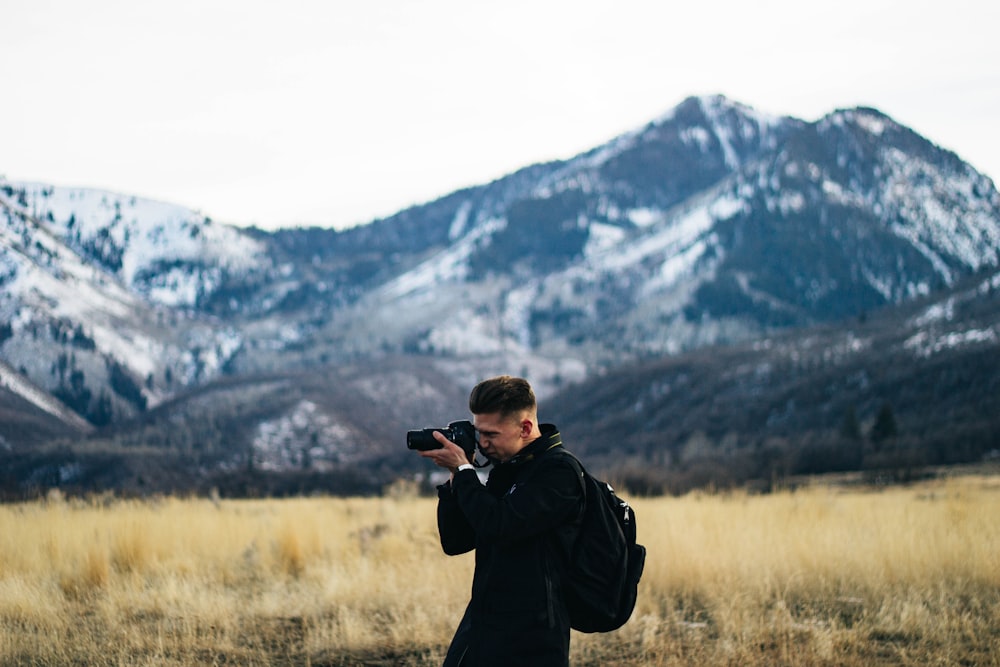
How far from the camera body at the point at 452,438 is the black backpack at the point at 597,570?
396 millimetres

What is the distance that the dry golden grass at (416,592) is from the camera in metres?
6.57

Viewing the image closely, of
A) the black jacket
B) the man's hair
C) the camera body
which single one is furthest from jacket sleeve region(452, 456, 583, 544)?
the man's hair

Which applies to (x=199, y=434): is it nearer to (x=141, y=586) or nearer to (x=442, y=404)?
(x=442, y=404)

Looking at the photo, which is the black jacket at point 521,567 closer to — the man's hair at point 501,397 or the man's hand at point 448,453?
the man's hand at point 448,453

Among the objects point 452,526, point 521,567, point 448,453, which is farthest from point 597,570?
point 448,453

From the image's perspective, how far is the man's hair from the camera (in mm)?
3811

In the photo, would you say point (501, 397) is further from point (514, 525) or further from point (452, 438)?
point (514, 525)

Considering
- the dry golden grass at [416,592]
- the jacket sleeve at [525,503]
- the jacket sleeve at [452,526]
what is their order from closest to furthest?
Answer: the jacket sleeve at [525,503], the jacket sleeve at [452,526], the dry golden grass at [416,592]

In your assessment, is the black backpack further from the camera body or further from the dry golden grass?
the dry golden grass

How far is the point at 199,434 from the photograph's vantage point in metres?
113

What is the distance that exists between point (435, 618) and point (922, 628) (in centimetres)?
380

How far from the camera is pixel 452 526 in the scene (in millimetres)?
4004

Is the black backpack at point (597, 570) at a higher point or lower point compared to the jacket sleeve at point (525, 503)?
lower

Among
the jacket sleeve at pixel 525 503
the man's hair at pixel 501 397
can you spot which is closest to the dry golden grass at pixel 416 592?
the jacket sleeve at pixel 525 503
